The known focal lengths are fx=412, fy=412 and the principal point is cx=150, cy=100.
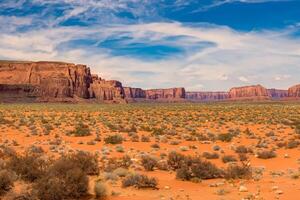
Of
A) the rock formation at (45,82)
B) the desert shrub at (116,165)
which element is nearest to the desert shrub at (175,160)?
the desert shrub at (116,165)

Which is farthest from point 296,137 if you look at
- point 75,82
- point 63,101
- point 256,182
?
point 75,82

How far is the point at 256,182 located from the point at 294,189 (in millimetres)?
1578

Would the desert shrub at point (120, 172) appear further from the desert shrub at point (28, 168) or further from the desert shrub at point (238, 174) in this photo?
the desert shrub at point (238, 174)

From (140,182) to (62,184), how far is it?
258cm

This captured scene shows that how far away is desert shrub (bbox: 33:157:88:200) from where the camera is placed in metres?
8.98

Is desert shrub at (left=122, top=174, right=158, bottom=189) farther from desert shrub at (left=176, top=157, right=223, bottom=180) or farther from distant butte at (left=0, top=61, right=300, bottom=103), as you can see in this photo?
distant butte at (left=0, top=61, right=300, bottom=103)

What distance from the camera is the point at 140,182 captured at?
11242mm

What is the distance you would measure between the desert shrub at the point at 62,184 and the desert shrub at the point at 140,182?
5.72ft

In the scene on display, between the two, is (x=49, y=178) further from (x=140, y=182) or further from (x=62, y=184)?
(x=140, y=182)

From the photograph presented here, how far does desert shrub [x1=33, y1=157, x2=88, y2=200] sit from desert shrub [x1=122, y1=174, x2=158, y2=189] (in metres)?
1.74

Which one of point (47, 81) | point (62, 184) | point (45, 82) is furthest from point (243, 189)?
point (47, 81)

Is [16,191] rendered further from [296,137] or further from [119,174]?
[296,137]

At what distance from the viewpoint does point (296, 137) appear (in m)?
26.3

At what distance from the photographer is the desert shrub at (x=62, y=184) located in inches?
353
